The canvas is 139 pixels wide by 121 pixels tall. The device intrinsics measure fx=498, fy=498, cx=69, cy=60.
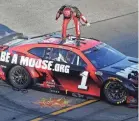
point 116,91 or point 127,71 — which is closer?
point 116,91

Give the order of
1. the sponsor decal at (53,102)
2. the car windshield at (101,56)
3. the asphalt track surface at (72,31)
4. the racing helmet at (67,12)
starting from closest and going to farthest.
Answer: the asphalt track surface at (72,31) → the sponsor decal at (53,102) → the car windshield at (101,56) → the racing helmet at (67,12)

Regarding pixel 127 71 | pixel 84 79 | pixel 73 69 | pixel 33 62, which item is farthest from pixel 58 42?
pixel 127 71

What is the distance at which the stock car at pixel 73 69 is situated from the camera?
11.4 m

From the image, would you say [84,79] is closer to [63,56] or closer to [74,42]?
[63,56]

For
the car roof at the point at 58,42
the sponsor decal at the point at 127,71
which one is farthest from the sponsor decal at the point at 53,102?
the sponsor decal at the point at 127,71

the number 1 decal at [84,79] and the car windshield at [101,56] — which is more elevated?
the car windshield at [101,56]

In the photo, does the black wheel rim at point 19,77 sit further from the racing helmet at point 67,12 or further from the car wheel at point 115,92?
the car wheel at point 115,92

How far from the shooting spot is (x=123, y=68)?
38.3 ft

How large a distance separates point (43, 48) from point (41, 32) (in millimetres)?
6933

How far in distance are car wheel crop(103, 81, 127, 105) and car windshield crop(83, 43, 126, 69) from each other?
559 mm

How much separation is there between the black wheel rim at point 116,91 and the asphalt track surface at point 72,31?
229 mm

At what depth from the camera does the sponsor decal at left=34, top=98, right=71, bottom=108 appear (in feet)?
38.1

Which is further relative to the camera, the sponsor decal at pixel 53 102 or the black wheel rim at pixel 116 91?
the sponsor decal at pixel 53 102

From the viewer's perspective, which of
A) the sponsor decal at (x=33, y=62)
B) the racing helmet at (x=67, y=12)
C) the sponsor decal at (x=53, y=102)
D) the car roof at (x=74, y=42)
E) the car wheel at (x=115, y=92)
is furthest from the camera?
the racing helmet at (x=67, y=12)
